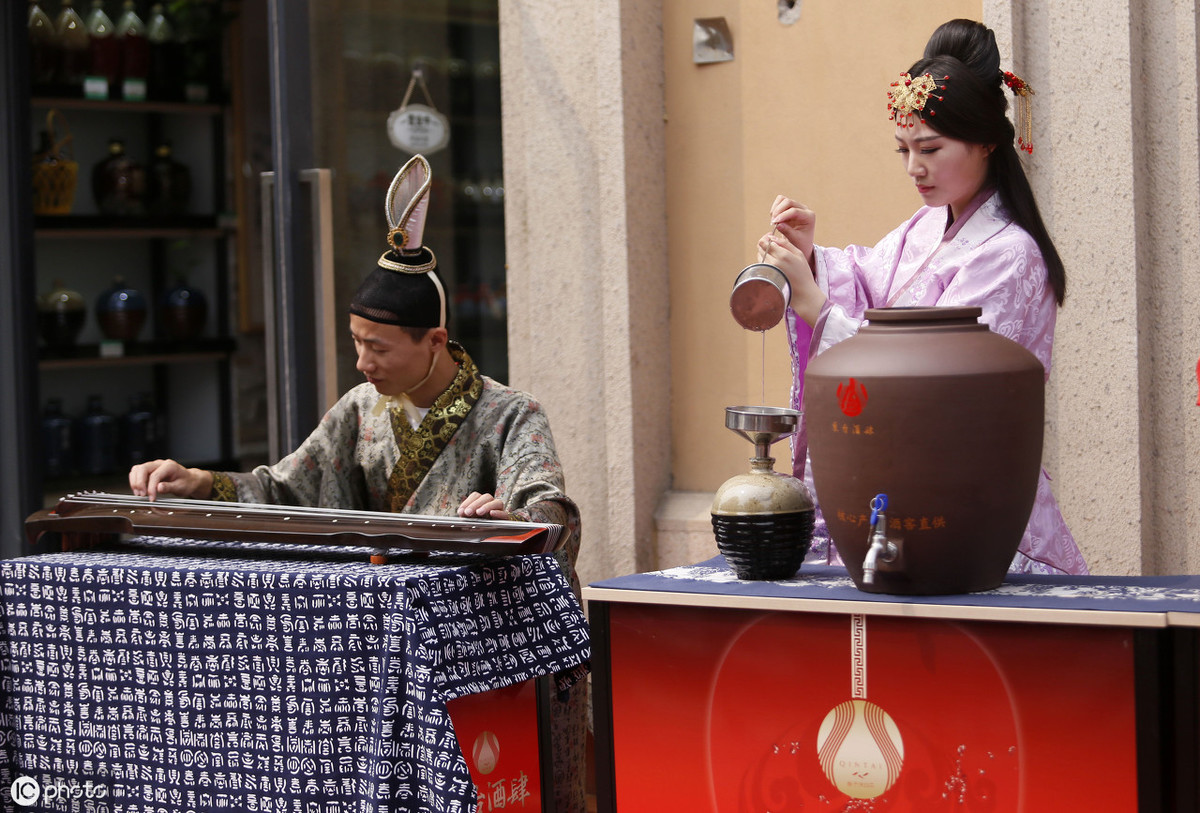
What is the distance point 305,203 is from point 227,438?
2075 mm

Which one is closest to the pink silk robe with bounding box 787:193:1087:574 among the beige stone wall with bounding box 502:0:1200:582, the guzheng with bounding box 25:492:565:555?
the guzheng with bounding box 25:492:565:555

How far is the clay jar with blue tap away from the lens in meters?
5.05

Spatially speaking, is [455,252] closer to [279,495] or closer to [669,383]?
[669,383]

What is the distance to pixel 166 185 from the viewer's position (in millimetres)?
5199

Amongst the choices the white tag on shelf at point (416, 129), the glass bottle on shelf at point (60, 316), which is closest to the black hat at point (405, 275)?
the white tag on shelf at point (416, 129)

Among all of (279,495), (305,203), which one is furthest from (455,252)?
(279,495)

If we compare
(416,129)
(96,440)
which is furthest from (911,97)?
(96,440)

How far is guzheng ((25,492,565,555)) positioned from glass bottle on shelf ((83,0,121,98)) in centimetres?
291

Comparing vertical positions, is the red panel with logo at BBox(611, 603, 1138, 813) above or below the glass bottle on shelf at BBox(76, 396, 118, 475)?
below

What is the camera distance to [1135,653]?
5.23 ft

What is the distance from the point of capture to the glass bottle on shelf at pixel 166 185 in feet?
17.1

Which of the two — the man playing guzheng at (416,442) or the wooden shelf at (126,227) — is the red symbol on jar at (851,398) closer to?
the man playing guzheng at (416,442)

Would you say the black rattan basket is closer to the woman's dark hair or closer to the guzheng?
the guzheng

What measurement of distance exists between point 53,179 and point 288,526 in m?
3.32
